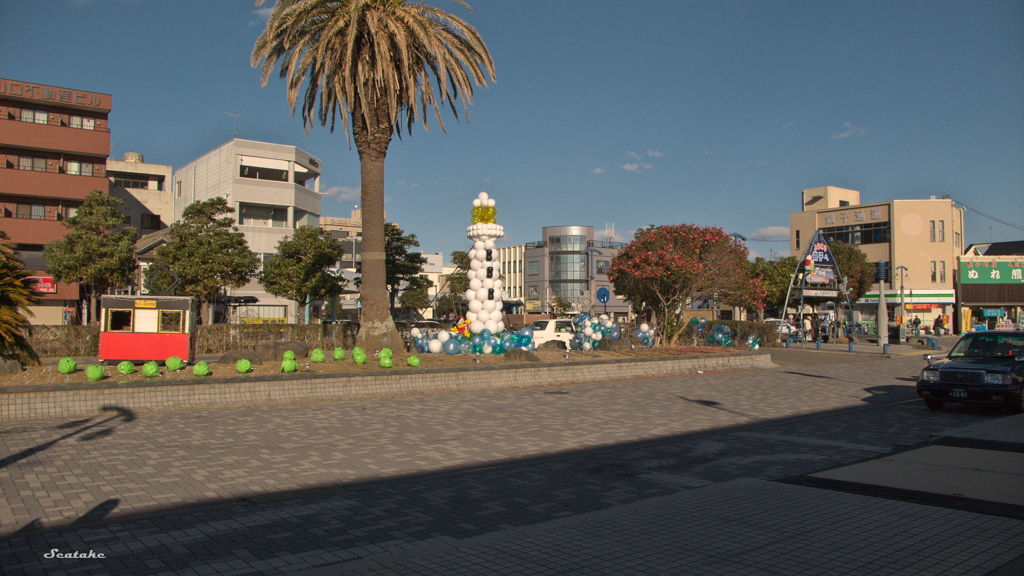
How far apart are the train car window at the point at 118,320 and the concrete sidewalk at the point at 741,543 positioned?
1362 centimetres

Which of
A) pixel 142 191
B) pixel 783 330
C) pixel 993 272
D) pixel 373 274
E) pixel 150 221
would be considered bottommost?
pixel 783 330

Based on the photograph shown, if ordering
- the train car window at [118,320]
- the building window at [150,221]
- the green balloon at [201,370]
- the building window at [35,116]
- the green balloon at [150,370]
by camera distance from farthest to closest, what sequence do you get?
the building window at [150,221] < the building window at [35,116] < the train car window at [118,320] < the green balloon at [201,370] < the green balloon at [150,370]

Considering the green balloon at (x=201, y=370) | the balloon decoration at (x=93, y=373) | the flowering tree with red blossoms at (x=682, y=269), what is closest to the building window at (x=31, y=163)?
the flowering tree with red blossoms at (x=682, y=269)

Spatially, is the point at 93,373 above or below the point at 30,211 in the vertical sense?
below

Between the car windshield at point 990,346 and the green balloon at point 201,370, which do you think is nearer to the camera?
the green balloon at point 201,370

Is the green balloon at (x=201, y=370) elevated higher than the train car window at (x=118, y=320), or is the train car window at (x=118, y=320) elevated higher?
the train car window at (x=118, y=320)

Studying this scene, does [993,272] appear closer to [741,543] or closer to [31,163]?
[741,543]

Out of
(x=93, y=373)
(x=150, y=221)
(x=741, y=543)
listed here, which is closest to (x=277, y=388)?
(x=93, y=373)

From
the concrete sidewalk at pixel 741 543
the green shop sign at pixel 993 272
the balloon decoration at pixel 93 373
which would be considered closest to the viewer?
the concrete sidewalk at pixel 741 543

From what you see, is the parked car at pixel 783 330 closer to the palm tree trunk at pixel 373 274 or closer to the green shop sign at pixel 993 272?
the palm tree trunk at pixel 373 274

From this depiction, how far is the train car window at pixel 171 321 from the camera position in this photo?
16172 millimetres

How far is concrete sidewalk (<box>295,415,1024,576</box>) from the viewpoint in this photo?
479 centimetres

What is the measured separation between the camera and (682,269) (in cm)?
2728

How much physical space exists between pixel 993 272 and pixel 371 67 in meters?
67.7
